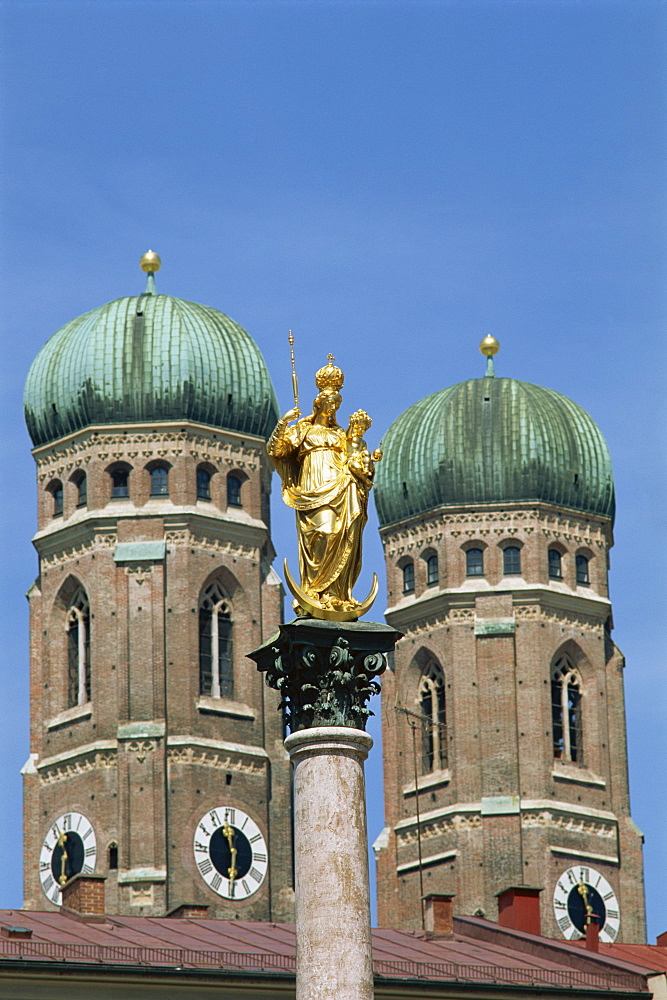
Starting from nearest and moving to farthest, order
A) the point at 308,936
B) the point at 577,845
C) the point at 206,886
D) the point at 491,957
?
the point at 308,936 → the point at 491,957 → the point at 206,886 → the point at 577,845

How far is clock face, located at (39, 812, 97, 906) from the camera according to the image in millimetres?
79812

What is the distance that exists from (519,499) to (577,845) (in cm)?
1029

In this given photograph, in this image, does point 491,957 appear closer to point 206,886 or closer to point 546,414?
point 206,886

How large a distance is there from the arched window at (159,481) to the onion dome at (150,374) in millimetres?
1368

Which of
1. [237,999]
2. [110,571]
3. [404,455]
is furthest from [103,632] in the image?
[237,999]

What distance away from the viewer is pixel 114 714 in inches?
3162

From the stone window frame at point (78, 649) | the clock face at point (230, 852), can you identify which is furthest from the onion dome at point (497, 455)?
the clock face at point (230, 852)

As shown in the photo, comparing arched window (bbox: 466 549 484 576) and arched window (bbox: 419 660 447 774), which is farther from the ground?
arched window (bbox: 466 549 484 576)

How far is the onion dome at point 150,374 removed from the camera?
84312 millimetres

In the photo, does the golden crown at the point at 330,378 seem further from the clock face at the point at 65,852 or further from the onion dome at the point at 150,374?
the onion dome at the point at 150,374

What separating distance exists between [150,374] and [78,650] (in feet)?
25.8

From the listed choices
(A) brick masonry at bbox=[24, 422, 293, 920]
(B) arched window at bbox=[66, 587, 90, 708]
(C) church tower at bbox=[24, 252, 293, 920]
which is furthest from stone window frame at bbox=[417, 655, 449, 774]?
(B) arched window at bbox=[66, 587, 90, 708]

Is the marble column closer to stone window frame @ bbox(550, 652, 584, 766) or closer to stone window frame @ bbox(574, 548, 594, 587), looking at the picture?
stone window frame @ bbox(550, 652, 584, 766)

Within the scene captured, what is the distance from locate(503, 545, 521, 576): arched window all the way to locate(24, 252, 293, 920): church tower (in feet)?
25.8
